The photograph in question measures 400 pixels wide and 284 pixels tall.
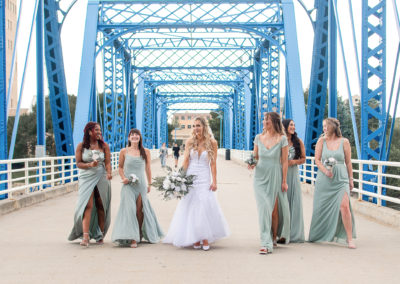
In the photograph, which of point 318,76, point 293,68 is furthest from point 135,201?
point 293,68

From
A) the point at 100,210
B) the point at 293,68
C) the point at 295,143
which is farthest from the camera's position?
the point at 293,68

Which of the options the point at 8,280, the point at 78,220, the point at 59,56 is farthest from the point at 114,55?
the point at 8,280

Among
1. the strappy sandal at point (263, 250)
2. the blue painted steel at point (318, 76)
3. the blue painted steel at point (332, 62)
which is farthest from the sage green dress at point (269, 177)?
Answer: the blue painted steel at point (318, 76)

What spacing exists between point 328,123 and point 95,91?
1584 cm

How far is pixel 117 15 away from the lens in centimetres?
2234

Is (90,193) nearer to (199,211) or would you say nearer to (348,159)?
(199,211)

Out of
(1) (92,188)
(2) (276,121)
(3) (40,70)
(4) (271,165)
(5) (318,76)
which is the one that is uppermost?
(3) (40,70)

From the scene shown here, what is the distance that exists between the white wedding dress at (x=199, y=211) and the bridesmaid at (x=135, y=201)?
1.32 feet

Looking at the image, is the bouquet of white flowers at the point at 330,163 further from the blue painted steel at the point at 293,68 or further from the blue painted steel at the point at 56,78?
the blue painted steel at the point at 293,68

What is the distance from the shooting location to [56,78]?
15.4m

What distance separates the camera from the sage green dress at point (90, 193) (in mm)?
6680

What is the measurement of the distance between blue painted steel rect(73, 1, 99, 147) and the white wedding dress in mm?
11763

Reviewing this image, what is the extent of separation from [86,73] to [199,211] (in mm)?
14513

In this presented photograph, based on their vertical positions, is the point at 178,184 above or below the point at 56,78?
below
